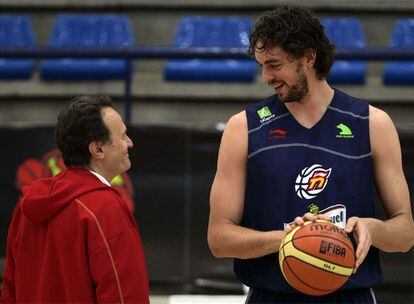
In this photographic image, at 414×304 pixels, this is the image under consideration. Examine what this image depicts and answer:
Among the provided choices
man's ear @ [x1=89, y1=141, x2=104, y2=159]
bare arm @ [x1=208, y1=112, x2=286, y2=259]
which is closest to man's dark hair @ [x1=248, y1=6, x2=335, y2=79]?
bare arm @ [x1=208, y1=112, x2=286, y2=259]

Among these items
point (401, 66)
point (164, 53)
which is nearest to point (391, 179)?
point (164, 53)

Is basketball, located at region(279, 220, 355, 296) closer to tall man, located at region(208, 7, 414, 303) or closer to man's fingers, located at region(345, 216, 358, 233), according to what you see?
man's fingers, located at region(345, 216, 358, 233)

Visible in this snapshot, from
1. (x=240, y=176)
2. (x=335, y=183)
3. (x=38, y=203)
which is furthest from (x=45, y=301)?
(x=335, y=183)

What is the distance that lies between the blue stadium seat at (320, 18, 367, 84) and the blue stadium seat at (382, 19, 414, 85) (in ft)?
1.07

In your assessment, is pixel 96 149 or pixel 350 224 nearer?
pixel 350 224

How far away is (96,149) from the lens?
345 cm

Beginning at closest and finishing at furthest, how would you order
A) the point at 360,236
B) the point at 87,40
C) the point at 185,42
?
1. the point at 360,236
2. the point at 185,42
3. the point at 87,40

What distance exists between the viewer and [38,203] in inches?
130

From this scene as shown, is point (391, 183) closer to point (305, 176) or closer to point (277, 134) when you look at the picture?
point (305, 176)

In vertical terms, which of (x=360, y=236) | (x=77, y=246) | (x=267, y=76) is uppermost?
(x=267, y=76)

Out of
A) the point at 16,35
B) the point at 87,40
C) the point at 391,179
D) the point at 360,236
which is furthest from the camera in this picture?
the point at 16,35

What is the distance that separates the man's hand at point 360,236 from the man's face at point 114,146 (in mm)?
972

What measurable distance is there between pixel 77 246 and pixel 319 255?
2.99ft

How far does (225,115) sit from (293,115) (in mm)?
7510
